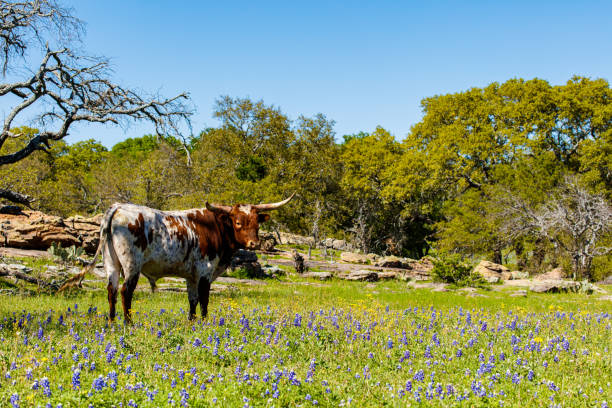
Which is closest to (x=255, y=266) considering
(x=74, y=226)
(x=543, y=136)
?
(x=74, y=226)

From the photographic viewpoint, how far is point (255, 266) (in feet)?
74.1

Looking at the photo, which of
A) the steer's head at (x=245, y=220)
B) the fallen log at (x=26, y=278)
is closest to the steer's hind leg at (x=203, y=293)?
the steer's head at (x=245, y=220)

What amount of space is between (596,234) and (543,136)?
37.2 ft

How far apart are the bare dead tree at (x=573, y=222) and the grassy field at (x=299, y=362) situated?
2315cm

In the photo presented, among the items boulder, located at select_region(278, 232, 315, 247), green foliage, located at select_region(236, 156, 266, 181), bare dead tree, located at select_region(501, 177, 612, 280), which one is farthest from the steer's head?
green foliage, located at select_region(236, 156, 266, 181)

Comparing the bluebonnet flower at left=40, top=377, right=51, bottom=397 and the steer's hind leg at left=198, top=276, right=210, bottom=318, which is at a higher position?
the steer's hind leg at left=198, top=276, right=210, bottom=318

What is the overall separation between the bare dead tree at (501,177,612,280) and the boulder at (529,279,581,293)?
25.7ft

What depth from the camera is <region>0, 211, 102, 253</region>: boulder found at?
20328 millimetres

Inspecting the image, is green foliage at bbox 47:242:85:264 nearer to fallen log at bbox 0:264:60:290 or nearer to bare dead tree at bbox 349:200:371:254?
fallen log at bbox 0:264:60:290

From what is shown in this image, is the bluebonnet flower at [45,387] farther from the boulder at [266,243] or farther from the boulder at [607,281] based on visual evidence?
the boulder at [607,281]

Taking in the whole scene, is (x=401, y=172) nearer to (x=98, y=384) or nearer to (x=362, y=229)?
(x=362, y=229)

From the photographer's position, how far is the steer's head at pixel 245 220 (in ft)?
33.1

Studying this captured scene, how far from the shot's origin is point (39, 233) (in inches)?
812

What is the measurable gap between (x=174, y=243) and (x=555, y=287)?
19.0m
